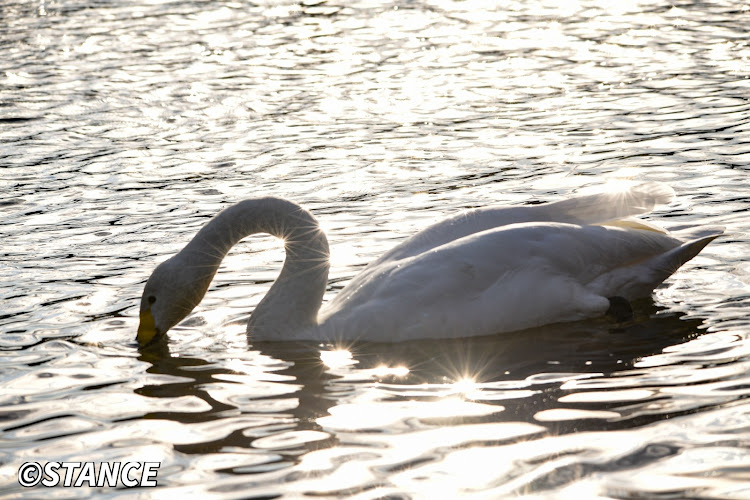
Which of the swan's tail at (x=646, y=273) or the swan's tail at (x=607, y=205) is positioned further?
the swan's tail at (x=607, y=205)

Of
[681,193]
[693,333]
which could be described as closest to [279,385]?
[693,333]

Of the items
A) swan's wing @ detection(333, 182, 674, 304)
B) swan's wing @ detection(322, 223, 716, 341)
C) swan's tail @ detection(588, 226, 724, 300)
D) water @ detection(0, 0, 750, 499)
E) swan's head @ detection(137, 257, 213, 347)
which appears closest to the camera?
water @ detection(0, 0, 750, 499)

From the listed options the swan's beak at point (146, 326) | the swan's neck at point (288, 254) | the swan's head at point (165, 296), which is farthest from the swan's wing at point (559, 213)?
the swan's beak at point (146, 326)

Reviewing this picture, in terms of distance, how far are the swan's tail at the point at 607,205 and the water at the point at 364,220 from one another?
684mm

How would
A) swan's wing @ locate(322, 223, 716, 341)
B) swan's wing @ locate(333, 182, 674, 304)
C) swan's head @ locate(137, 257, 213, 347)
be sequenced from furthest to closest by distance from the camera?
swan's wing @ locate(333, 182, 674, 304)
swan's head @ locate(137, 257, 213, 347)
swan's wing @ locate(322, 223, 716, 341)

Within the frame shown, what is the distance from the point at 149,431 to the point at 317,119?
897 centimetres

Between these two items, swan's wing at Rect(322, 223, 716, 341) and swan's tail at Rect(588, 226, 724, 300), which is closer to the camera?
swan's wing at Rect(322, 223, 716, 341)

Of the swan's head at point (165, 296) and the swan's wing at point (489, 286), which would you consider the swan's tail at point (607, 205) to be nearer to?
the swan's wing at point (489, 286)

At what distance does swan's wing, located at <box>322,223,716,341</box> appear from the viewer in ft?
24.3

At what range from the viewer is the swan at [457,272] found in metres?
7.45

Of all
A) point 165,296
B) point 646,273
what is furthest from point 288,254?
point 646,273

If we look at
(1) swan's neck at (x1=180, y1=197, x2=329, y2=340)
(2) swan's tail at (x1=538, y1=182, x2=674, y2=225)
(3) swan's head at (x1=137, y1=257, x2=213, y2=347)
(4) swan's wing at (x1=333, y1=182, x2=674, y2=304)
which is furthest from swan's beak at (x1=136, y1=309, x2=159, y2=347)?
(2) swan's tail at (x1=538, y1=182, x2=674, y2=225)

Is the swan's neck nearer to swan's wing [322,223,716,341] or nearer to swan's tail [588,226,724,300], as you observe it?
swan's wing [322,223,716,341]

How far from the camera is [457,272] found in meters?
7.40
